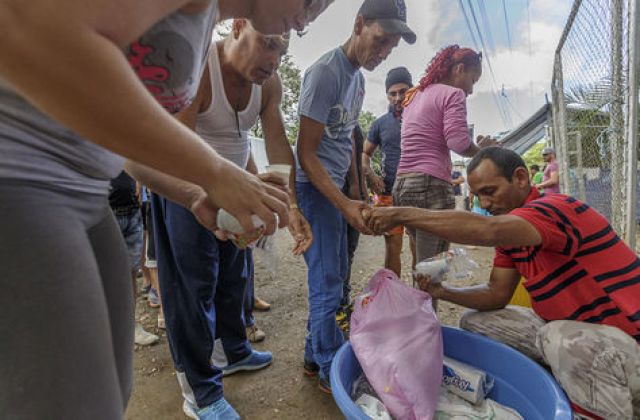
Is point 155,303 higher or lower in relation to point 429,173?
lower

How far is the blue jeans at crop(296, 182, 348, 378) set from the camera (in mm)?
1945

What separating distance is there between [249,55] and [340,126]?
635mm

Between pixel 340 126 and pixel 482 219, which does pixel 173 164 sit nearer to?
pixel 482 219

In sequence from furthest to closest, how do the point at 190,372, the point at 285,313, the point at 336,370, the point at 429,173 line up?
the point at 285,313 → the point at 429,173 → the point at 190,372 → the point at 336,370

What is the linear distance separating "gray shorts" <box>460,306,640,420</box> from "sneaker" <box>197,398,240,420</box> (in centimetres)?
132

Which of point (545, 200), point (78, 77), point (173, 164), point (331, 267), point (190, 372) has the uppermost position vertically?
point (78, 77)

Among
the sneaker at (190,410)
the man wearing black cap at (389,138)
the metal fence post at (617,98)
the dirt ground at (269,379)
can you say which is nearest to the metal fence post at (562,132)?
the metal fence post at (617,98)

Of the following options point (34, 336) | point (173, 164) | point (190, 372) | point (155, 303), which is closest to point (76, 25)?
point (173, 164)

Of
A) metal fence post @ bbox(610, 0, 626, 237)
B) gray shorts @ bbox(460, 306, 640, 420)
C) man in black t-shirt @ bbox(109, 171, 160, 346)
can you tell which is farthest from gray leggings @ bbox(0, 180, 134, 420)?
metal fence post @ bbox(610, 0, 626, 237)

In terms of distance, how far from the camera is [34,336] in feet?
1.70

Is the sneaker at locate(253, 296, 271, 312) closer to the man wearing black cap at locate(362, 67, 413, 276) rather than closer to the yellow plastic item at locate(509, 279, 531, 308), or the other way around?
the man wearing black cap at locate(362, 67, 413, 276)

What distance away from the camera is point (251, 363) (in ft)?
7.23

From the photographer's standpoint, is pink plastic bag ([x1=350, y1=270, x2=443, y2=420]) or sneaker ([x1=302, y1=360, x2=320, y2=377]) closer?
pink plastic bag ([x1=350, y1=270, x2=443, y2=420])

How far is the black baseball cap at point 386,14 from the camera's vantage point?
1872mm
